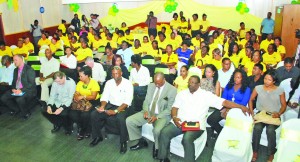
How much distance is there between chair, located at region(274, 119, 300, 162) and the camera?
120 inches

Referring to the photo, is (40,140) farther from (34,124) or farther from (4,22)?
(4,22)

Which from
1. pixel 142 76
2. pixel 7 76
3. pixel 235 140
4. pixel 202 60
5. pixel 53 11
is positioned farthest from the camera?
pixel 53 11

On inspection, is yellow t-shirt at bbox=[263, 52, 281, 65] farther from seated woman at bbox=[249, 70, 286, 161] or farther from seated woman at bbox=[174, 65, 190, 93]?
seated woman at bbox=[249, 70, 286, 161]

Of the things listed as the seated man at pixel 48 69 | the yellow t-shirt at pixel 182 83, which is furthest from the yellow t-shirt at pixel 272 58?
the seated man at pixel 48 69

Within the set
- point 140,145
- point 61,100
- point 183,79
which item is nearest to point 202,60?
point 183,79

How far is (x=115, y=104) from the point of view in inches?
173

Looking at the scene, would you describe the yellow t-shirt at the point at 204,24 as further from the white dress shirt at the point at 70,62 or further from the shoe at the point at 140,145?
the shoe at the point at 140,145

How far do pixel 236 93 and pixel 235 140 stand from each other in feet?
2.94

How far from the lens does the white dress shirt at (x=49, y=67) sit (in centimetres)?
591

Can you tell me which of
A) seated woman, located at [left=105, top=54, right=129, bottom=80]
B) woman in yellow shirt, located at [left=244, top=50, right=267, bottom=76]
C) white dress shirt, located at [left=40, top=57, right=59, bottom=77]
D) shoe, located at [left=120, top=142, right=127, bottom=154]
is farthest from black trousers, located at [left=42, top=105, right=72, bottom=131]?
woman in yellow shirt, located at [left=244, top=50, right=267, bottom=76]

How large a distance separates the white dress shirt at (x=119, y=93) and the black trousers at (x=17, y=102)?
6.30 ft

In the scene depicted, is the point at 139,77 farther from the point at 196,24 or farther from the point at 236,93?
A: the point at 196,24

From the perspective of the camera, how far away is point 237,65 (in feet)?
20.5

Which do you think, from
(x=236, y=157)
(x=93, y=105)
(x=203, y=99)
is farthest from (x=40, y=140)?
(x=236, y=157)
